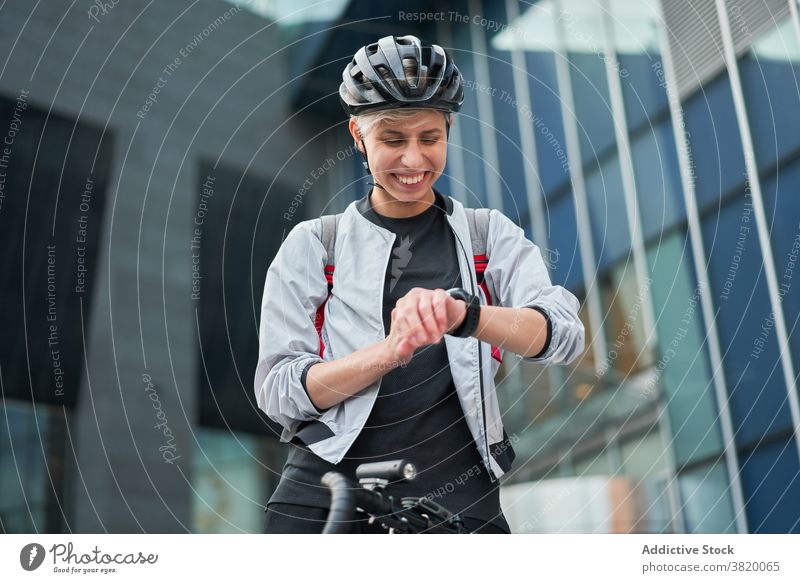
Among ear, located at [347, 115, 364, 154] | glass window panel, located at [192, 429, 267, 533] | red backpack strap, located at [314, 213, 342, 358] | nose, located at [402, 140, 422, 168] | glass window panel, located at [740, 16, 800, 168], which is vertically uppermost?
glass window panel, located at [740, 16, 800, 168]

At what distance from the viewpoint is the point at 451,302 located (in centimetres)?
234

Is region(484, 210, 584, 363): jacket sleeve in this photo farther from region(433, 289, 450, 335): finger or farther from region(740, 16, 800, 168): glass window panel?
region(740, 16, 800, 168): glass window panel

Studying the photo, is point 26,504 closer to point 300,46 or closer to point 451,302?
point 300,46

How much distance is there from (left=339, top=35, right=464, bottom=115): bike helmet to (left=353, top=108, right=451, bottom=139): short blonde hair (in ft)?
0.04

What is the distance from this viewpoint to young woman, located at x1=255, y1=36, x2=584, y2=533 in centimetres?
262

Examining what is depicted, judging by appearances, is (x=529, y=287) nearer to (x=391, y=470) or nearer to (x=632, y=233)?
(x=391, y=470)

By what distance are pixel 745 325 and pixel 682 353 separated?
759 mm

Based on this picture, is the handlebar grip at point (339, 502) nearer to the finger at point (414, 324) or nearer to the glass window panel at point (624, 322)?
the finger at point (414, 324)

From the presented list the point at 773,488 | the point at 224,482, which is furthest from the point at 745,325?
the point at 224,482

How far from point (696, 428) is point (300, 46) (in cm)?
499

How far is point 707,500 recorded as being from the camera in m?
6.43

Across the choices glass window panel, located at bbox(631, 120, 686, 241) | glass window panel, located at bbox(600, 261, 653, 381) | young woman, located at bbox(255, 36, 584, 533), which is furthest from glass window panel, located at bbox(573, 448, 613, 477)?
young woman, located at bbox(255, 36, 584, 533)

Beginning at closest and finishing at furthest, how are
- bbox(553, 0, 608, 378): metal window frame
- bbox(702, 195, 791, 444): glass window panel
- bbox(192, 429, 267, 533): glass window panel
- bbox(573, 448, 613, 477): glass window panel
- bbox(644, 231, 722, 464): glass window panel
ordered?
1. bbox(702, 195, 791, 444): glass window panel
2. bbox(644, 231, 722, 464): glass window panel
3. bbox(553, 0, 608, 378): metal window frame
4. bbox(573, 448, 613, 477): glass window panel
5. bbox(192, 429, 267, 533): glass window panel
